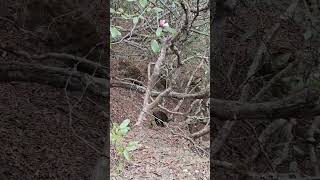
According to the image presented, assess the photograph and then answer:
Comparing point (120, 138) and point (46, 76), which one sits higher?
point (46, 76)

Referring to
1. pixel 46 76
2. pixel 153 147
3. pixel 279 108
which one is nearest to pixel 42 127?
pixel 46 76

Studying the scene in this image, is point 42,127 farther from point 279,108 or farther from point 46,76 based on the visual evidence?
point 279,108

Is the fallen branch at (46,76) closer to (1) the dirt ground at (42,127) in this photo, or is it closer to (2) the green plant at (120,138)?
(1) the dirt ground at (42,127)

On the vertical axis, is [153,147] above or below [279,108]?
below

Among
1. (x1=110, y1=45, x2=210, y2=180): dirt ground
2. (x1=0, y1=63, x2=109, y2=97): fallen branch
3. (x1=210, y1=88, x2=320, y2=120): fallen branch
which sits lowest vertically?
(x1=110, y1=45, x2=210, y2=180): dirt ground

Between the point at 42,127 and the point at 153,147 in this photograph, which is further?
the point at 153,147

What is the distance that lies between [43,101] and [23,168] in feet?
0.73

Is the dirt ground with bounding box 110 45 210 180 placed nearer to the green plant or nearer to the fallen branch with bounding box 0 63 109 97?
the green plant

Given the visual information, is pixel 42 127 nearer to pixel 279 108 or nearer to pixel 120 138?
pixel 120 138

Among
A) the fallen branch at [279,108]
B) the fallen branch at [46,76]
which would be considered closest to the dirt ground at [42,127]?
the fallen branch at [46,76]

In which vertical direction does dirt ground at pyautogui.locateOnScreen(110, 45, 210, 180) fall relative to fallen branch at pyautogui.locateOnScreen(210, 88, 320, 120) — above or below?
below

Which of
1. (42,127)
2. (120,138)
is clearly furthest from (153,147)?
(42,127)

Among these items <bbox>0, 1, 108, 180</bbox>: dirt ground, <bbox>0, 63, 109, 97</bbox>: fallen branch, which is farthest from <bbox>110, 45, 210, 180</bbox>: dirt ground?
<bbox>0, 63, 109, 97</bbox>: fallen branch

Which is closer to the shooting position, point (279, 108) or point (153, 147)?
point (279, 108)
